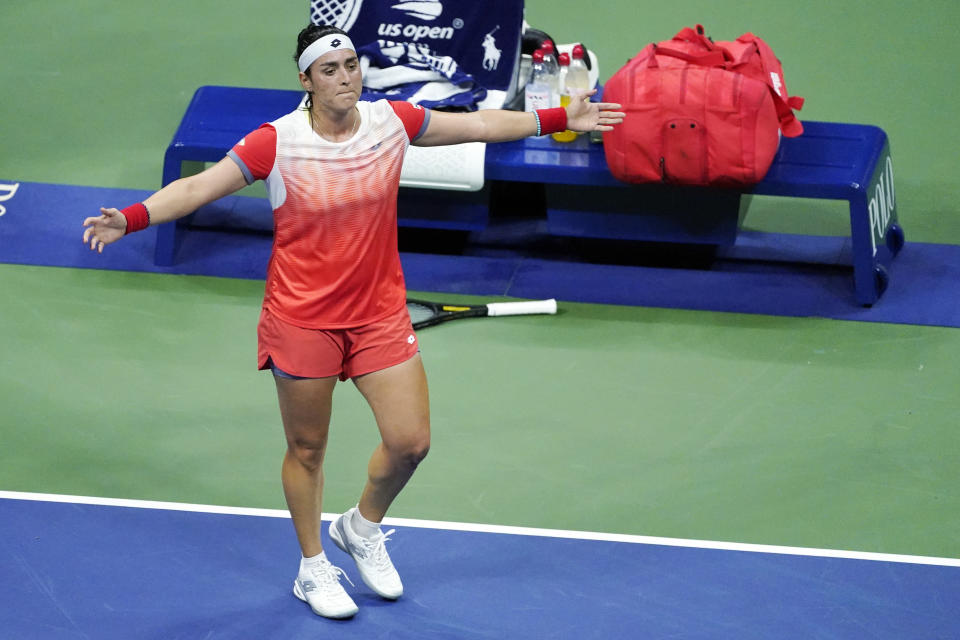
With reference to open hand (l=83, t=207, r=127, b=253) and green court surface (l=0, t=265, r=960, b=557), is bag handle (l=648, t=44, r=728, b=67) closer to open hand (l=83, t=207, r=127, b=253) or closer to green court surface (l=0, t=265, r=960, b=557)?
green court surface (l=0, t=265, r=960, b=557)

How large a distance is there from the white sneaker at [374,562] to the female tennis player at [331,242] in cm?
15

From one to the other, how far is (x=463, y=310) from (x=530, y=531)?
1.73m

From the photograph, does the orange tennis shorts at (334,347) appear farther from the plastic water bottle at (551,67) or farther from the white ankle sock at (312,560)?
the plastic water bottle at (551,67)

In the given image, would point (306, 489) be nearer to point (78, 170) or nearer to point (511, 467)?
point (511, 467)

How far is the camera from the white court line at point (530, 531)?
16.8ft

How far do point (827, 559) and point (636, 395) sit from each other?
1.33 metres

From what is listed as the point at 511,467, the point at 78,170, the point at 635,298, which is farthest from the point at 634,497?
the point at 78,170

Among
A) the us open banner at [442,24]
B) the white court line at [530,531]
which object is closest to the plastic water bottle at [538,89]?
the us open banner at [442,24]

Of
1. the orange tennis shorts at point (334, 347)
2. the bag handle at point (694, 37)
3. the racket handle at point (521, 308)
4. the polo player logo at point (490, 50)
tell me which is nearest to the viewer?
the orange tennis shorts at point (334, 347)

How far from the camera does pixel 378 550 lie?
480 centimetres

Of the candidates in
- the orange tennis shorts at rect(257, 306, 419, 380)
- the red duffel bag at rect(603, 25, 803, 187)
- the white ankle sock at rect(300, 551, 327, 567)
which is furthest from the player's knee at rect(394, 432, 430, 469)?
the red duffel bag at rect(603, 25, 803, 187)

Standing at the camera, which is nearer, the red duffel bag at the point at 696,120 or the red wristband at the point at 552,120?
the red wristband at the point at 552,120

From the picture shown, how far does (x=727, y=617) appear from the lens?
15.6 ft

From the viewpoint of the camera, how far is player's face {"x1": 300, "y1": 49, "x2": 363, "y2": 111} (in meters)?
4.16
